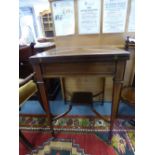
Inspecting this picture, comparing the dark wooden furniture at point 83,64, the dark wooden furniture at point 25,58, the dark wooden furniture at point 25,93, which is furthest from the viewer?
the dark wooden furniture at point 25,58

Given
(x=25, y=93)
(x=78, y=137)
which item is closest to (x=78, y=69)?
(x=25, y=93)

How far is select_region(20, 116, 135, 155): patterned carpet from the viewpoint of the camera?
110 cm

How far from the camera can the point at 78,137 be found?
1214 millimetres

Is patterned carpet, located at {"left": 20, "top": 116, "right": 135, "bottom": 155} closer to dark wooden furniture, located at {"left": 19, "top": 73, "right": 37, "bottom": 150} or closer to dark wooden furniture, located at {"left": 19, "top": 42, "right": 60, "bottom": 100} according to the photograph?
dark wooden furniture, located at {"left": 19, "top": 73, "right": 37, "bottom": 150}

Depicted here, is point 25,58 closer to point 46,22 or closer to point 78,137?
point 78,137

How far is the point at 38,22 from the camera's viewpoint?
377 cm

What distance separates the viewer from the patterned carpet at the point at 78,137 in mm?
1096

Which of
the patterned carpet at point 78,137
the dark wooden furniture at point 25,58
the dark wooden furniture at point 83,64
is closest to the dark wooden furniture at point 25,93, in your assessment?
the patterned carpet at point 78,137

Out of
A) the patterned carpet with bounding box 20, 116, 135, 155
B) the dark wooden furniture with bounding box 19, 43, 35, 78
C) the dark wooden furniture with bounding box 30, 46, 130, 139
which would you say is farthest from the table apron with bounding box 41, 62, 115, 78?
the dark wooden furniture with bounding box 19, 43, 35, 78

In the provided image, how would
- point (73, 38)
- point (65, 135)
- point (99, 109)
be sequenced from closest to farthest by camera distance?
point (65, 135), point (73, 38), point (99, 109)

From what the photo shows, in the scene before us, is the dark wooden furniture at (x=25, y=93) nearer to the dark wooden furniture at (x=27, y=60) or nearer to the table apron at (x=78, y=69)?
the table apron at (x=78, y=69)
